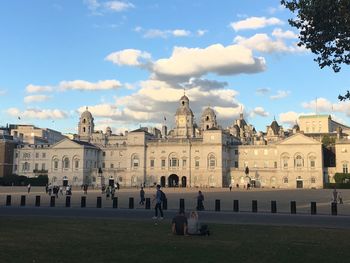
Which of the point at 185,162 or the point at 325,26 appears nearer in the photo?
the point at 325,26

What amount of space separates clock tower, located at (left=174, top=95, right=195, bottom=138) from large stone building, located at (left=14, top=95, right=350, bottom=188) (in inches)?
236

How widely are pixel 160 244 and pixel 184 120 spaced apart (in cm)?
12486

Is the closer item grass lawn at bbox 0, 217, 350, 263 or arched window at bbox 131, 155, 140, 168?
grass lawn at bbox 0, 217, 350, 263

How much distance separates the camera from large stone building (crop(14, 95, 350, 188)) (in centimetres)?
11181

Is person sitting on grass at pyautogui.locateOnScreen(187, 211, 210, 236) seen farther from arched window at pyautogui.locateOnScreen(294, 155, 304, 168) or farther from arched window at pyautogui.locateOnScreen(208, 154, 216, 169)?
arched window at pyautogui.locateOnScreen(208, 154, 216, 169)

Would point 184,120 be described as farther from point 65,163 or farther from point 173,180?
point 65,163

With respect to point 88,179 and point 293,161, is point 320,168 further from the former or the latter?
point 88,179

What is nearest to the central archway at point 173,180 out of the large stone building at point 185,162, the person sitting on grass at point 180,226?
the large stone building at point 185,162

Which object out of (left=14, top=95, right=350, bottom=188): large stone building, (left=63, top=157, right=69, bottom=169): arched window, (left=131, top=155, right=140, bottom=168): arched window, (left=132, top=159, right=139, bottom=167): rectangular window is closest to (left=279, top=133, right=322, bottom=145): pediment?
(left=14, top=95, right=350, bottom=188): large stone building

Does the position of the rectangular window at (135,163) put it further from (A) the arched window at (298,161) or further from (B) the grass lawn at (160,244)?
(B) the grass lawn at (160,244)

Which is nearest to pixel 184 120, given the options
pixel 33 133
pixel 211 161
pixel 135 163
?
pixel 135 163

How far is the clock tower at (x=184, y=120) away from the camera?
13925 cm

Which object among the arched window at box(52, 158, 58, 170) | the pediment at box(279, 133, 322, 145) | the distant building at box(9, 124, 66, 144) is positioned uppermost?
the distant building at box(9, 124, 66, 144)

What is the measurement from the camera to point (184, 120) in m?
140
